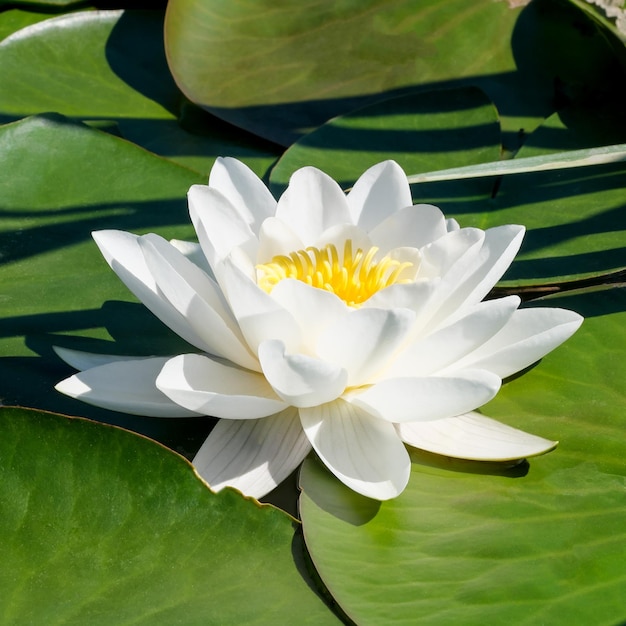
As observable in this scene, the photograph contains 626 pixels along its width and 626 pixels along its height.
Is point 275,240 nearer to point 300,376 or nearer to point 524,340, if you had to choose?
point 300,376

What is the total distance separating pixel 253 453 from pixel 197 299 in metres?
0.25

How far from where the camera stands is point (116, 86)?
2.24 meters

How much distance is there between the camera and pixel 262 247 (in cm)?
126

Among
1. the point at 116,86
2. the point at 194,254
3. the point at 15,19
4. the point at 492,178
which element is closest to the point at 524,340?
the point at 194,254

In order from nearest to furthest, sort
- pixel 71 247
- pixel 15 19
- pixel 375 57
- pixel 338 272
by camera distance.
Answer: pixel 338 272, pixel 71 247, pixel 375 57, pixel 15 19

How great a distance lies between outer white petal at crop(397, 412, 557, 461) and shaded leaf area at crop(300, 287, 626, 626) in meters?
0.04

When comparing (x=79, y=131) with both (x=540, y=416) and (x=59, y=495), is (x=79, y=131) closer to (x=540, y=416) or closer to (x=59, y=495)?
(x=59, y=495)

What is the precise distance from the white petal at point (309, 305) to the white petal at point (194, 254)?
0.31m

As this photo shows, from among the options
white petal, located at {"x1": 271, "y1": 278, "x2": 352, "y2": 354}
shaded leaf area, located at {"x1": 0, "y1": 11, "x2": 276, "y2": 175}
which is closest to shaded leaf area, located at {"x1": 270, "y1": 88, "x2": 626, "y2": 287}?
shaded leaf area, located at {"x1": 0, "y1": 11, "x2": 276, "y2": 175}

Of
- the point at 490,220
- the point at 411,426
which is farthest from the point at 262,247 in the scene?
the point at 490,220

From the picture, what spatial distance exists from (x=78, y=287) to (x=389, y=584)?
851 mm

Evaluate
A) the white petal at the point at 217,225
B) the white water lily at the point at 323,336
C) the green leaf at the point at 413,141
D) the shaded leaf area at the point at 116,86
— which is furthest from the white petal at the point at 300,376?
the shaded leaf area at the point at 116,86

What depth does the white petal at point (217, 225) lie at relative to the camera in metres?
1.20

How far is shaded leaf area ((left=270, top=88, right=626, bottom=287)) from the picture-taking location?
1.58m
